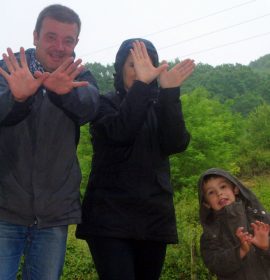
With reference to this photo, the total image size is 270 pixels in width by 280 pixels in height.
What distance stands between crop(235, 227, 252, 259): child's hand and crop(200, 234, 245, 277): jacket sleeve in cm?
3

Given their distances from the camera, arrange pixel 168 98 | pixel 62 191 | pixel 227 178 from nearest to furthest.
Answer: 1. pixel 62 191
2. pixel 168 98
3. pixel 227 178

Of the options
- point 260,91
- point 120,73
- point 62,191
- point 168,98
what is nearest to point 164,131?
point 168,98

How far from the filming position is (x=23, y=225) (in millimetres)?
2113

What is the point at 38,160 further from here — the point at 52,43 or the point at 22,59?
the point at 52,43

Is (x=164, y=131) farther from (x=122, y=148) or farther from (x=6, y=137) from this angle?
(x=6, y=137)

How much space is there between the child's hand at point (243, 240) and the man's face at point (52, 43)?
1.44 m

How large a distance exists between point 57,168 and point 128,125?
44 cm

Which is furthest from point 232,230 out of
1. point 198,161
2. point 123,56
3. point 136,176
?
point 198,161

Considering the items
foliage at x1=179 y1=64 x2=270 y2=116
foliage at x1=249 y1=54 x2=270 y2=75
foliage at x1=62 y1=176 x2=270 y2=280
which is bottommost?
foliage at x1=62 y1=176 x2=270 y2=280

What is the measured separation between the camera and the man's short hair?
2.34m

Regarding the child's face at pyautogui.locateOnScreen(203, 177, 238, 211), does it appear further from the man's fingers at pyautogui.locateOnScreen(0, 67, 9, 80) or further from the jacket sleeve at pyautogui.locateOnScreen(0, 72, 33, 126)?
the man's fingers at pyautogui.locateOnScreen(0, 67, 9, 80)

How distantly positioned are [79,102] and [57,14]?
572 mm

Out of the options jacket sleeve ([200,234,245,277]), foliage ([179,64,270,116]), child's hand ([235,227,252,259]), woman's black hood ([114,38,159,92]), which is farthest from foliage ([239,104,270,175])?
woman's black hood ([114,38,159,92])

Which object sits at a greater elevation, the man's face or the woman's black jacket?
the man's face
